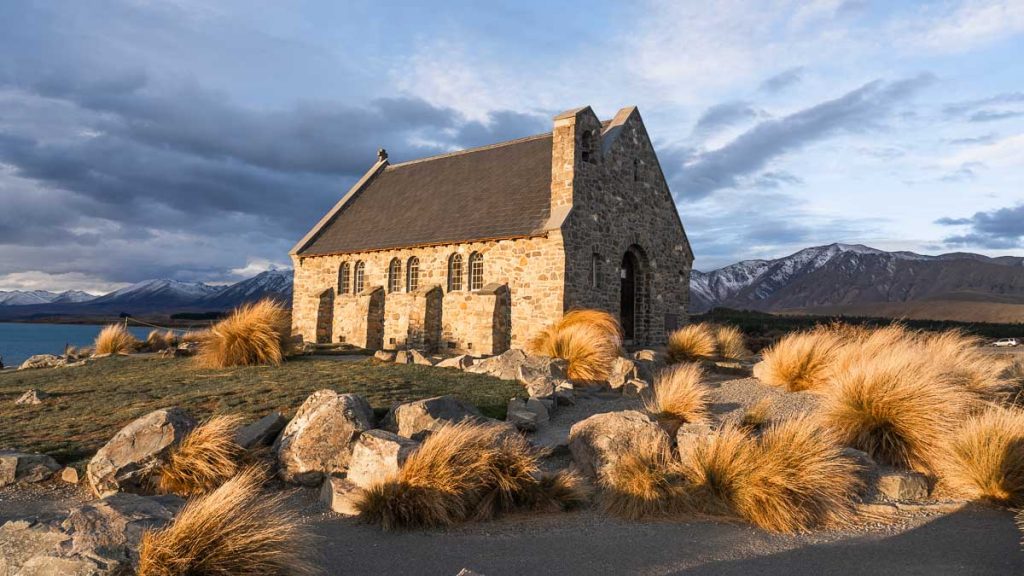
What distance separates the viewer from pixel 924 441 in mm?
8406

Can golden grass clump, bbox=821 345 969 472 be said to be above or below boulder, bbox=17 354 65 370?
above

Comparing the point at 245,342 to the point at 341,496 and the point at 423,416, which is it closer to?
the point at 423,416

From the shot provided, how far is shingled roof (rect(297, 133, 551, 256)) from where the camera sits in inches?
855

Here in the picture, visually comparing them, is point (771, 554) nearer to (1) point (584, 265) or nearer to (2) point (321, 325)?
(1) point (584, 265)

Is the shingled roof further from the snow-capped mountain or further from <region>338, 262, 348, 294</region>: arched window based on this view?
the snow-capped mountain

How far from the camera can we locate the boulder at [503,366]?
13.9 m

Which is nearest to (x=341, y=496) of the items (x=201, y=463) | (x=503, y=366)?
(x=201, y=463)

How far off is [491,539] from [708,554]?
2.00m

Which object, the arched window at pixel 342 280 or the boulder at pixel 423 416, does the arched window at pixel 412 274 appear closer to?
the arched window at pixel 342 280

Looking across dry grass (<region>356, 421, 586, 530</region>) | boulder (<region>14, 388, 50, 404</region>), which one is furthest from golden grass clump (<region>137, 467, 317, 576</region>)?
boulder (<region>14, 388, 50, 404</region>)

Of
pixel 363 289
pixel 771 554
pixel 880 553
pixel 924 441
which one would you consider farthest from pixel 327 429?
pixel 363 289

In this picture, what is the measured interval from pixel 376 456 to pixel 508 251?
46.8 feet

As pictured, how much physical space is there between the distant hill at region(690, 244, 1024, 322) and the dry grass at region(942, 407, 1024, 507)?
86.6 metres

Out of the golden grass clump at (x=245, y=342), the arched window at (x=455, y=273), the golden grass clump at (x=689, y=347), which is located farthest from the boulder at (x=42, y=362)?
the golden grass clump at (x=689, y=347)
